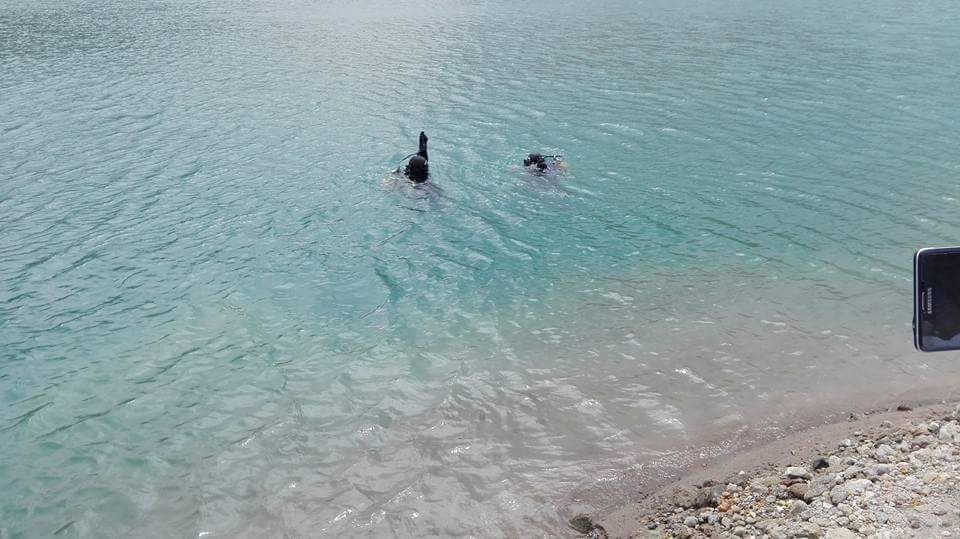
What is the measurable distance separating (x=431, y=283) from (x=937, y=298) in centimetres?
1319

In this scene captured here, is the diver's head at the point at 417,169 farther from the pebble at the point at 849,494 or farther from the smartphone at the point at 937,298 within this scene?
the smartphone at the point at 937,298

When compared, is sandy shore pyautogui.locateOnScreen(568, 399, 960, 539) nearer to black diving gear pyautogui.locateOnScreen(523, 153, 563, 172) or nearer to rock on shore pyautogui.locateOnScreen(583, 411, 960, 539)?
Result: rock on shore pyautogui.locateOnScreen(583, 411, 960, 539)

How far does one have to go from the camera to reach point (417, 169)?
24625 millimetres

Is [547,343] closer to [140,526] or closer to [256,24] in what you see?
[140,526]

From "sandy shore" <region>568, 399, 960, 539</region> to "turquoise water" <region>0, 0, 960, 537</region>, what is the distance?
40.6 inches

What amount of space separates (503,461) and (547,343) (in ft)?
13.6

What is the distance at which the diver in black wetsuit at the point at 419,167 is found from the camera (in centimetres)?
2448

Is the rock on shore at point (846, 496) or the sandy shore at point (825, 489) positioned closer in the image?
the rock on shore at point (846, 496)

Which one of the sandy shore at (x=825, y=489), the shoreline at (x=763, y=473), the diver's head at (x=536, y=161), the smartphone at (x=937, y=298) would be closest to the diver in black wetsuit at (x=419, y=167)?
the diver's head at (x=536, y=161)

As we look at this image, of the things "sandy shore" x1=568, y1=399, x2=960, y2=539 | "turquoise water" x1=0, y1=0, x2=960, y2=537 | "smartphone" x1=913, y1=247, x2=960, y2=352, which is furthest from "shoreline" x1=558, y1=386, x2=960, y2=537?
"smartphone" x1=913, y1=247, x2=960, y2=352

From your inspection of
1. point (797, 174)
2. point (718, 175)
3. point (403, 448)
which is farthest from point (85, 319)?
point (797, 174)

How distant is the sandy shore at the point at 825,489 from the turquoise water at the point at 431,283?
1.03 metres

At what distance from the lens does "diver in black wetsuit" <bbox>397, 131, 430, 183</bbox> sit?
2448 centimetres

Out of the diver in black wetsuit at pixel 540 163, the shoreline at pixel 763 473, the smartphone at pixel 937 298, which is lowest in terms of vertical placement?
the shoreline at pixel 763 473
